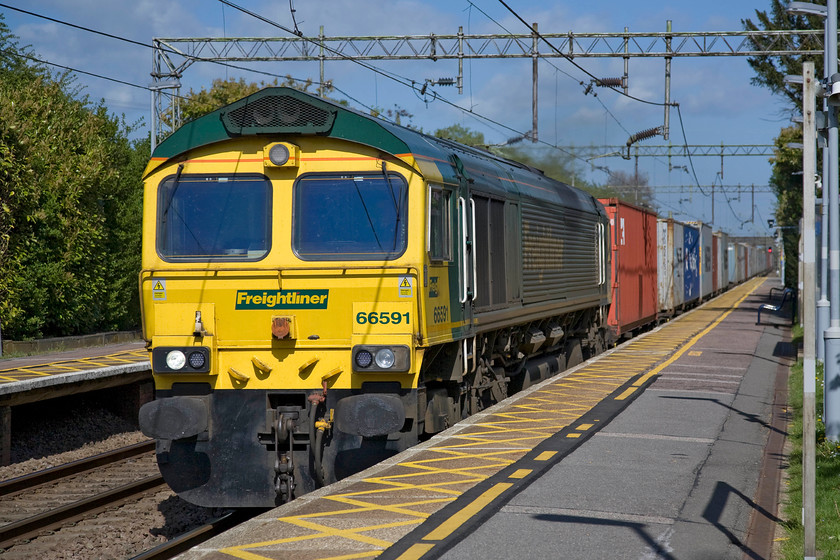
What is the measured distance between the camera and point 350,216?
8.95 meters

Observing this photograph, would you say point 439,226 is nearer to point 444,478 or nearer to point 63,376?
point 444,478

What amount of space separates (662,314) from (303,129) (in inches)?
954

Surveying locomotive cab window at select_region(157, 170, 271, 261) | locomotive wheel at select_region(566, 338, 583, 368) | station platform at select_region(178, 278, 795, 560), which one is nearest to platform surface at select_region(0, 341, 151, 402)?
locomotive cab window at select_region(157, 170, 271, 261)

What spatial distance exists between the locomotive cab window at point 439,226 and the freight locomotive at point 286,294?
28 mm

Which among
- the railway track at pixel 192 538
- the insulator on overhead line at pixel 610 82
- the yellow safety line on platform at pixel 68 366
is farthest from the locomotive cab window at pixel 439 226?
the insulator on overhead line at pixel 610 82

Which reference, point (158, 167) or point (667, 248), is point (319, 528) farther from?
point (667, 248)

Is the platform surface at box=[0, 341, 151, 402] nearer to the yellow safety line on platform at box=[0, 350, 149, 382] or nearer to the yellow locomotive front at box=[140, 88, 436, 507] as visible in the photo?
the yellow safety line on platform at box=[0, 350, 149, 382]

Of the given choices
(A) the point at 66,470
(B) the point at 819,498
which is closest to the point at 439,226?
(B) the point at 819,498

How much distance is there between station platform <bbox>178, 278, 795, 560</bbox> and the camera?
248 inches

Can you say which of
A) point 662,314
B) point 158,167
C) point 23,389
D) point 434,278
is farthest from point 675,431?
point 662,314

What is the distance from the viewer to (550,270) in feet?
47.8

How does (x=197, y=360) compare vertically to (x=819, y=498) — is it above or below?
above

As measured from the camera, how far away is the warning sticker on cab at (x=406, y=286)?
8711 millimetres

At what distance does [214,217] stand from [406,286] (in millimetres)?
1959
